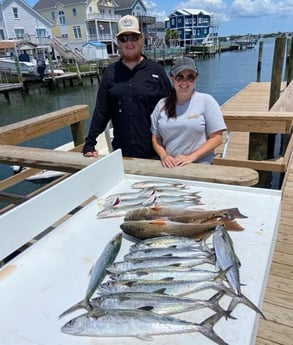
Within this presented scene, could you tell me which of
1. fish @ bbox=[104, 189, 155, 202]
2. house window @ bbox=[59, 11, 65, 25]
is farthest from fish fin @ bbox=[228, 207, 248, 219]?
house window @ bbox=[59, 11, 65, 25]

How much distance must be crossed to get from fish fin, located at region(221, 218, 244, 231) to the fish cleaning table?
34 millimetres

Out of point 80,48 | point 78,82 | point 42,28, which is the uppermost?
point 42,28

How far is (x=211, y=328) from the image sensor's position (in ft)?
3.56

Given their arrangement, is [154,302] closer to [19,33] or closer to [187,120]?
[187,120]

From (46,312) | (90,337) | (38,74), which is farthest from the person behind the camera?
(38,74)

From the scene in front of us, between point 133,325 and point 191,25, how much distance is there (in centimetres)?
9511

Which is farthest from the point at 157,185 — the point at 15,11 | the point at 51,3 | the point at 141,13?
the point at 141,13

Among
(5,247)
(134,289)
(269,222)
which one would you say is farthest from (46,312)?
(269,222)

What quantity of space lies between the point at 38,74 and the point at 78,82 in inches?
173

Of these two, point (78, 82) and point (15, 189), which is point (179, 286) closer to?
point (15, 189)

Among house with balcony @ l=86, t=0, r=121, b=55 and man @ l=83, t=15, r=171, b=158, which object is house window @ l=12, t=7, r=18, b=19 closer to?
house with balcony @ l=86, t=0, r=121, b=55

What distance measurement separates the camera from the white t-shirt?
2662 mm

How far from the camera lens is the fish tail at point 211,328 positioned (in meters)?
1.04

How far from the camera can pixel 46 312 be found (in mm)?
1217
